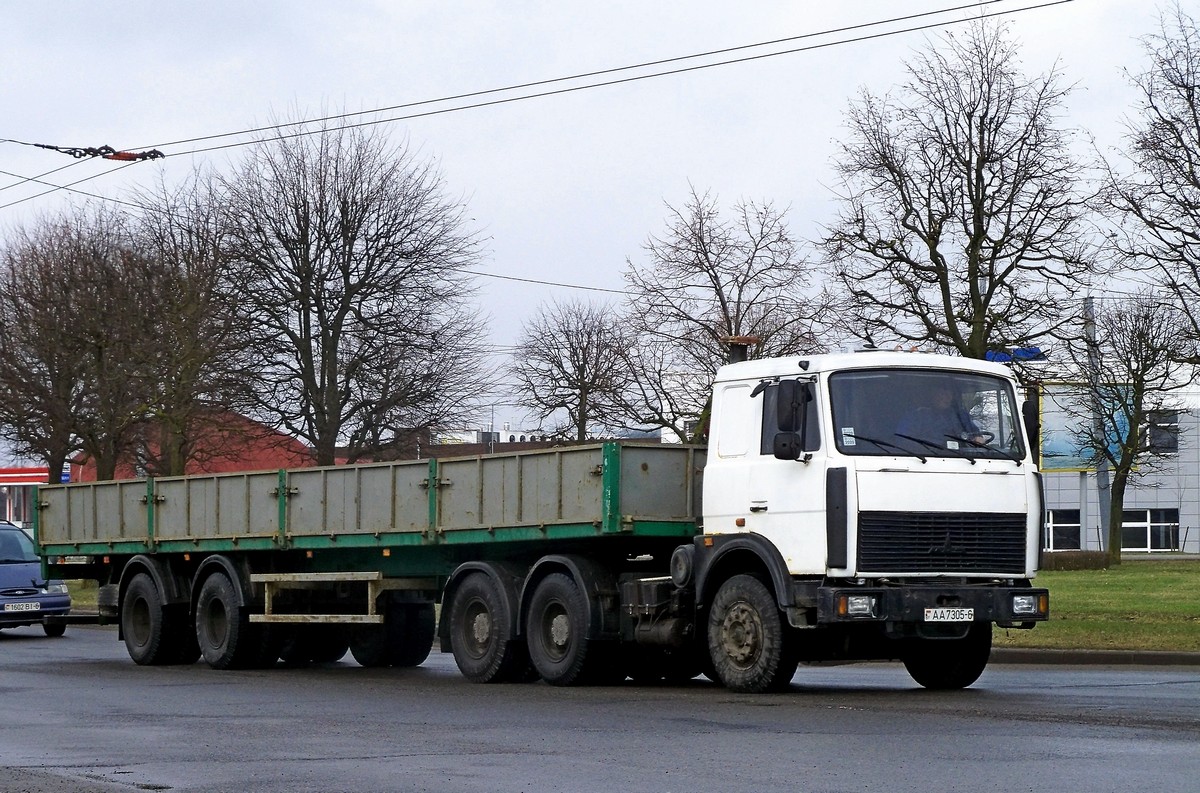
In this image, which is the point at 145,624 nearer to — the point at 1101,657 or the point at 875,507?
the point at 875,507

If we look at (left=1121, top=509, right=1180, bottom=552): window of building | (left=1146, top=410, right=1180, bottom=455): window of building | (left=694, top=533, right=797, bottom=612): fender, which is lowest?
(left=1121, top=509, right=1180, bottom=552): window of building

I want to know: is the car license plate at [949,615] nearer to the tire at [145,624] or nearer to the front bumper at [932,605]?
the front bumper at [932,605]

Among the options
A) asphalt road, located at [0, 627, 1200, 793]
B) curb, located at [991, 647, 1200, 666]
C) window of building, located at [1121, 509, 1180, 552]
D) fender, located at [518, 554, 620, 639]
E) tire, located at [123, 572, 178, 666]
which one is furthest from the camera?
window of building, located at [1121, 509, 1180, 552]

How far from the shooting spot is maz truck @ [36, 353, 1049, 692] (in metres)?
13.0

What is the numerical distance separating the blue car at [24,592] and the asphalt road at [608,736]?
29.1ft

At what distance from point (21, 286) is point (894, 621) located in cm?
3306

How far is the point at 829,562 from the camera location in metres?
12.8

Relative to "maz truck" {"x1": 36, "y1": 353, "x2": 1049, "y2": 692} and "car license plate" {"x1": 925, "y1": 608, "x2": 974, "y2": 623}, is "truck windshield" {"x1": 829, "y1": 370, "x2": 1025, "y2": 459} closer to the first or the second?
"maz truck" {"x1": 36, "y1": 353, "x2": 1049, "y2": 692}

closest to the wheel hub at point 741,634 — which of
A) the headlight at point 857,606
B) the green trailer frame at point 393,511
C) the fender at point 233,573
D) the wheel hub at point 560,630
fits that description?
the headlight at point 857,606

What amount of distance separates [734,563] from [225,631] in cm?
748

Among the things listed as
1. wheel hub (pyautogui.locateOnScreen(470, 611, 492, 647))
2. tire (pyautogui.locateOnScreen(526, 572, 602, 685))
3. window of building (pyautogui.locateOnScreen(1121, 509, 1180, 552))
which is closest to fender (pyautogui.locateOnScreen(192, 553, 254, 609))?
wheel hub (pyautogui.locateOnScreen(470, 611, 492, 647))

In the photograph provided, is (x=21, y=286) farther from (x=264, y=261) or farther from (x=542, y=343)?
(x=542, y=343)

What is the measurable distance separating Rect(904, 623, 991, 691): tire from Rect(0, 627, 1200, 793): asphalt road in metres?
0.23

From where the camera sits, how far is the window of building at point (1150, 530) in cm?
8400
